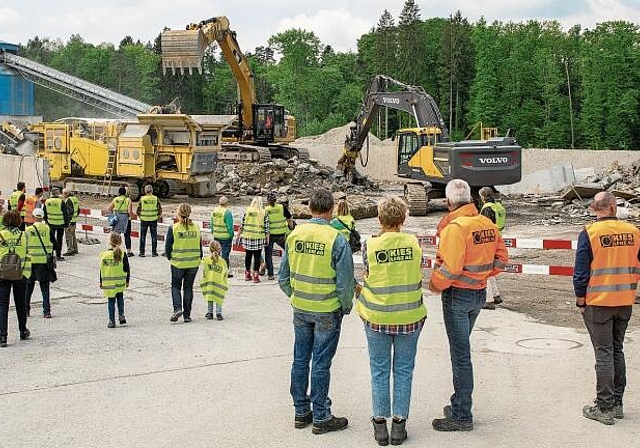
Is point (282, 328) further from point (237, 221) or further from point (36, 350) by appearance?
point (237, 221)

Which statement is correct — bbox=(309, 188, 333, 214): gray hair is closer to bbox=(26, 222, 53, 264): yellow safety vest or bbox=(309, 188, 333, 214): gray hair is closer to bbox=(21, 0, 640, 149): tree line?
bbox=(26, 222, 53, 264): yellow safety vest

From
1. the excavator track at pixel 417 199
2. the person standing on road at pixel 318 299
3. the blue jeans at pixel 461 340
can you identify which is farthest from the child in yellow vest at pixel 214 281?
the excavator track at pixel 417 199

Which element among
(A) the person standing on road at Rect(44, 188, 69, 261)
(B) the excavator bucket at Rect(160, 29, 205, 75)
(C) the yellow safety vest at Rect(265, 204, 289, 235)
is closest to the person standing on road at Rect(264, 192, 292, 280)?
(C) the yellow safety vest at Rect(265, 204, 289, 235)

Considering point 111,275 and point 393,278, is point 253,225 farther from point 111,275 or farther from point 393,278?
point 393,278

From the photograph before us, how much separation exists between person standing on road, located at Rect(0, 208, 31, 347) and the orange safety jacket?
231 inches

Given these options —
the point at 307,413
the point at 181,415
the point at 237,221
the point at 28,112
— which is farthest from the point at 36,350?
the point at 28,112

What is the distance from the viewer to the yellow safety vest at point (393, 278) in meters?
6.32

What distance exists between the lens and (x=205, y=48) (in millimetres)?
32781

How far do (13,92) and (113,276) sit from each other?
56.9 m

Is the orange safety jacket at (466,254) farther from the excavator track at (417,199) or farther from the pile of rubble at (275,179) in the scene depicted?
the pile of rubble at (275,179)

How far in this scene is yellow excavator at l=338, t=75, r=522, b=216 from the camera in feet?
83.7

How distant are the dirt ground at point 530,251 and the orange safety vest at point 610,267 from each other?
4.19 metres

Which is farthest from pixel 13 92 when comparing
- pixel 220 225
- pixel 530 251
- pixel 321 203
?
pixel 321 203

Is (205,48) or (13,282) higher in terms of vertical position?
(205,48)
